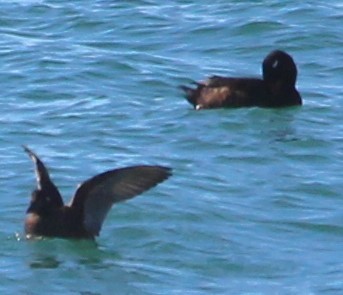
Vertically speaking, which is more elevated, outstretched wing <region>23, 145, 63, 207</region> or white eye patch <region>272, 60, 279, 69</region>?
outstretched wing <region>23, 145, 63, 207</region>

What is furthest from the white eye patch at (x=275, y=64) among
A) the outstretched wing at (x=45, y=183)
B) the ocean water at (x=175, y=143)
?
the outstretched wing at (x=45, y=183)

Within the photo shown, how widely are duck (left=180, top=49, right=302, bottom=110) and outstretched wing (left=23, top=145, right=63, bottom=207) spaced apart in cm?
501

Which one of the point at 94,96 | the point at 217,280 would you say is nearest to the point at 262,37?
the point at 94,96

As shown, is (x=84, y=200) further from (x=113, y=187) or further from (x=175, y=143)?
(x=175, y=143)

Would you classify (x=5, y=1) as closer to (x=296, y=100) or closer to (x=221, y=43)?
(x=221, y=43)

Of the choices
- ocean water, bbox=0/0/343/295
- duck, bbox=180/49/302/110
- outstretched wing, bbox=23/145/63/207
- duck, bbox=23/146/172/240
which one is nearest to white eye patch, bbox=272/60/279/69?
duck, bbox=180/49/302/110

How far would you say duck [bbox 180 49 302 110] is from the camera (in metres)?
18.7

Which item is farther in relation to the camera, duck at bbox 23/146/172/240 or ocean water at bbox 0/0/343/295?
duck at bbox 23/146/172/240

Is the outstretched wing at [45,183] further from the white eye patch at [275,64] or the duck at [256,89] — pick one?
the white eye patch at [275,64]

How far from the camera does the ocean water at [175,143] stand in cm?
1342

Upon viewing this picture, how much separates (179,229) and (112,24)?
8599mm

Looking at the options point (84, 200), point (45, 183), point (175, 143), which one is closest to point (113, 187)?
point (84, 200)

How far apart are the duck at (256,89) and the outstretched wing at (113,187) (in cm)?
494

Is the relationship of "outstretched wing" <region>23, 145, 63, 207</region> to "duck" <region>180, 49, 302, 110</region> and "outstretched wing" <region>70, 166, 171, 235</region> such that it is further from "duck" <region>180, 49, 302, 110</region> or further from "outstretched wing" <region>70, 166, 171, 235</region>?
"duck" <region>180, 49, 302, 110</region>
